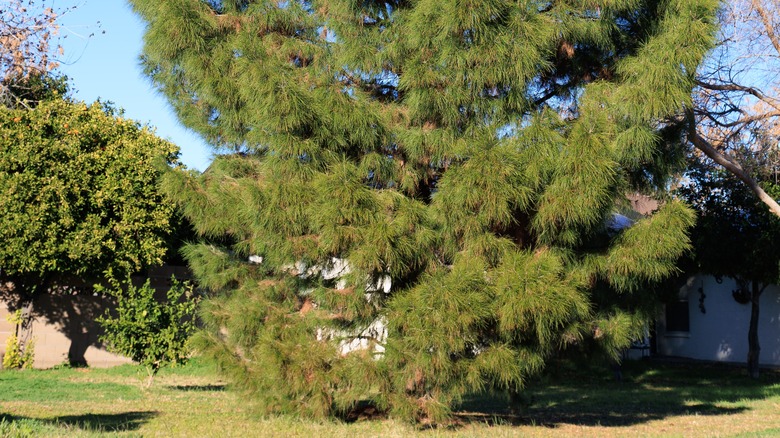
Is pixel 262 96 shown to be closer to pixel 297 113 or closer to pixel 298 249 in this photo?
pixel 297 113

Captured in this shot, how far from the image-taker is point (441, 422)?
984 centimetres

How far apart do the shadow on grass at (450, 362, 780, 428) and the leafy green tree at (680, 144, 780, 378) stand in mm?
1779

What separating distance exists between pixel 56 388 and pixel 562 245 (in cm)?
953

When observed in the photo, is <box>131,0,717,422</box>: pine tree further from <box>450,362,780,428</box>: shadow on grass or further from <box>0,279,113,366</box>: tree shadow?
<box>0,279,113,366</box>: tree shadow

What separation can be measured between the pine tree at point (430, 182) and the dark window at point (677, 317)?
1652 centimetres

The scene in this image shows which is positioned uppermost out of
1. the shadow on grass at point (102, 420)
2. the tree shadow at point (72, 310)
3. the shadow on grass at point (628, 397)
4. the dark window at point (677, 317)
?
the dark window at point (677, 317)

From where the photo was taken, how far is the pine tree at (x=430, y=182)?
8.70 meters

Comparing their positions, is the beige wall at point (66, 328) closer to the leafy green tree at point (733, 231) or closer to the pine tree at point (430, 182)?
the pine tree at point (430, 182)

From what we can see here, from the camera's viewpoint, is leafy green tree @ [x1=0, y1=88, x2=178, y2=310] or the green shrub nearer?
leafy green tree @ [x1=0, y1=88, x2=178, y2=310]

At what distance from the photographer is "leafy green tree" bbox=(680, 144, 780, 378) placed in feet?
60.9

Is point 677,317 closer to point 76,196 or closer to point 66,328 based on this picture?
point 66,328

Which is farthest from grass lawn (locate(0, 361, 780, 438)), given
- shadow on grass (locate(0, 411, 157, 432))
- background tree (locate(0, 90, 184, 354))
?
background tree (locate(0, 90, 184, 354))

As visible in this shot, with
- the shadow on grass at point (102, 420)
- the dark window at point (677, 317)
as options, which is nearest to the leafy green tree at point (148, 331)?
the shadow on grass at point (102, 420)

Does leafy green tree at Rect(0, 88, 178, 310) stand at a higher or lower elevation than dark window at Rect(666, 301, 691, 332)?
higher
